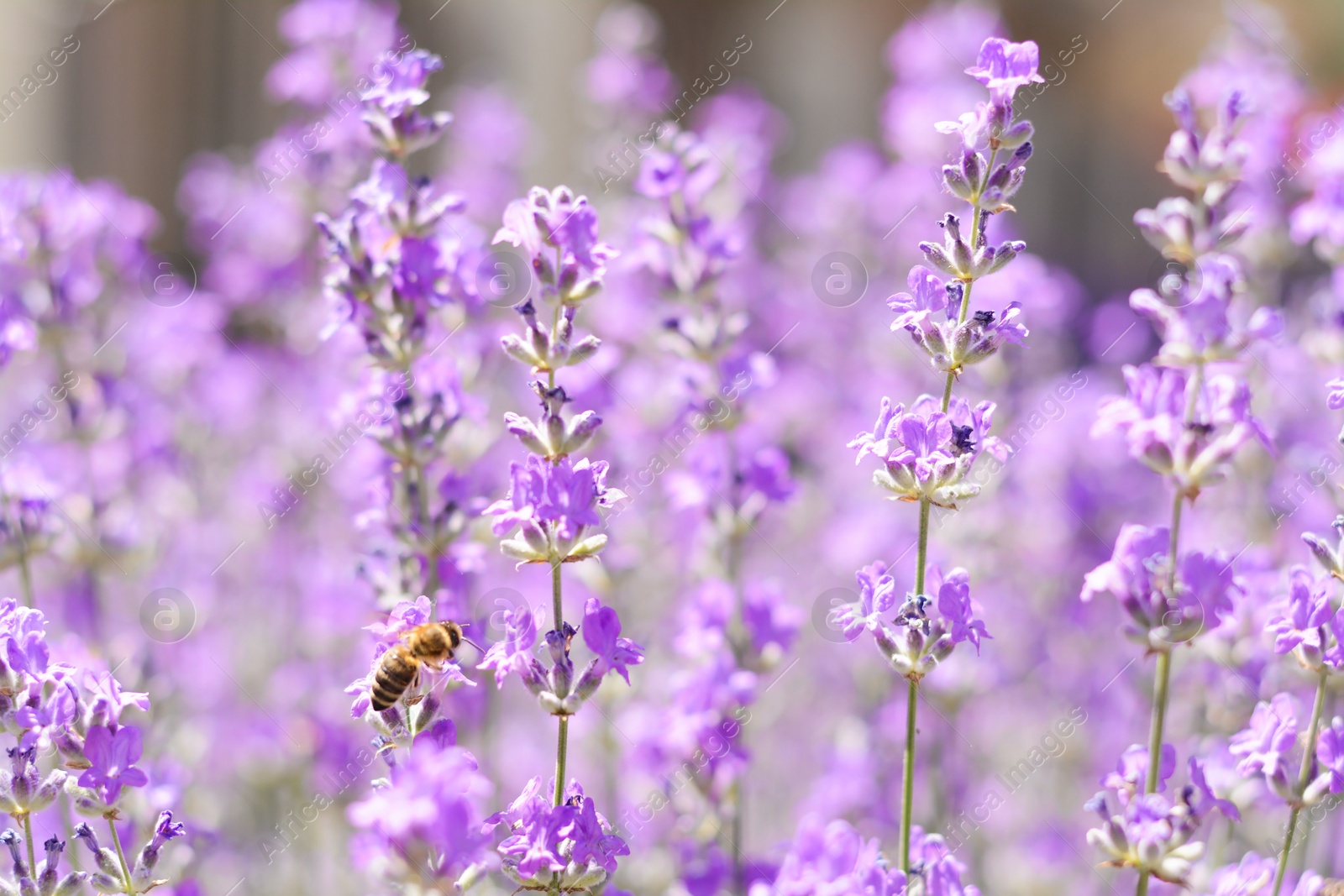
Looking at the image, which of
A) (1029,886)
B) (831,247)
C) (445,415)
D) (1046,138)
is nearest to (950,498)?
(445,415)

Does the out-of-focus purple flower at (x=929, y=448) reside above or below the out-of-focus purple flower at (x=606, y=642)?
above

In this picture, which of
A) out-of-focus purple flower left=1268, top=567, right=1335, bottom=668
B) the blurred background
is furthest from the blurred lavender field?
the blurred background

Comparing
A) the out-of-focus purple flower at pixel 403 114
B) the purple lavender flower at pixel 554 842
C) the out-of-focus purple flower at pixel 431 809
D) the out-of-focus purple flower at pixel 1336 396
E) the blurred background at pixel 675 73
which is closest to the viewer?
the out-of-focus purple flower at pixel 431 809

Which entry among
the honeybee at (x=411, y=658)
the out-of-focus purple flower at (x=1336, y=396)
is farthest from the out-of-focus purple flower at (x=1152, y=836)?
the honeybee at (x=411, y=658)

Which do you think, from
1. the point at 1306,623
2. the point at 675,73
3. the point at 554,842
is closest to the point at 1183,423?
the point at 1306,623

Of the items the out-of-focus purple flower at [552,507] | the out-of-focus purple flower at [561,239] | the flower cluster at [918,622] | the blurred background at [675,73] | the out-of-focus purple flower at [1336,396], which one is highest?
the blurred background at [675,73]

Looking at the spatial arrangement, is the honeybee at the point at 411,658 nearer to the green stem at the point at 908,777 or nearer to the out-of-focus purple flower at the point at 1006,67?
the green stem at the point at 908,777

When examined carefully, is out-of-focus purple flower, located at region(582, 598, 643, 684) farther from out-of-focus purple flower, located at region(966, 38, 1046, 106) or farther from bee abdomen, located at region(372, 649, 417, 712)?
out-of-focus purple flower, located at region(966, 38, 1046, 106)

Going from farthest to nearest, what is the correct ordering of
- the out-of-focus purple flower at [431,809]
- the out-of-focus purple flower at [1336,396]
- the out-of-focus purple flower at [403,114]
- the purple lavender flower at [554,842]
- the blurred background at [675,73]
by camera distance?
the blurred background at [675,73]
the out-of-focus purple flower at [403,114]
the out-of-focus purple flower at [1336,396]
the purple lavender flower at [554,842]
the out-of-focus purple flower at [431,809]
